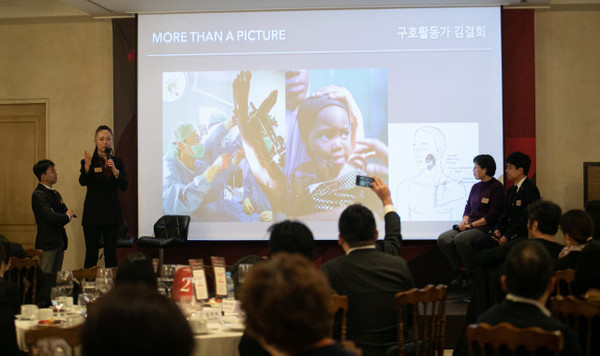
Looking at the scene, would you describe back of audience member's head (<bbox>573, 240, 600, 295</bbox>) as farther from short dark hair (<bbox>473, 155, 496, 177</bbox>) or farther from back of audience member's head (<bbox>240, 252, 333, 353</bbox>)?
short dark hair (<bbox>473, 155, 496, 177</bbox>)

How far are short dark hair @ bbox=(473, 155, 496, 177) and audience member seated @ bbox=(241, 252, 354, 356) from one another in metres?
5.29

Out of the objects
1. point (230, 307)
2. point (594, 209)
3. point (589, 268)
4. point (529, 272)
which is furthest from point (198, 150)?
point (529, 272)

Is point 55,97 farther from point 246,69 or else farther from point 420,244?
point 420,244

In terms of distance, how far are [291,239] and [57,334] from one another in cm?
116

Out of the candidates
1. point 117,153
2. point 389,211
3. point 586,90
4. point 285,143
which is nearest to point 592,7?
point 586,90

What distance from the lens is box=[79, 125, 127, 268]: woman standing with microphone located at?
6.28 m

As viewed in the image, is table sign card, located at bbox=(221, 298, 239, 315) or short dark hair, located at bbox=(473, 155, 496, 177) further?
short dark hair, located at bbox=(473, 155, 496, 177)

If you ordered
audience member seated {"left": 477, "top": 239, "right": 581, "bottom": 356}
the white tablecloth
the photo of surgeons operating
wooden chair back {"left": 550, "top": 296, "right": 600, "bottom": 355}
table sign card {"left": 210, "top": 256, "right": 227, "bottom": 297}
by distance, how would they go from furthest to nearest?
1. the photo of surgeons operating
2. table sign card {"left": 210, "top": 256, "right": 227, "bottom": 297}
3. the white tablecloth
4. wooden chair back {"left": 550, "top": 296, "right": 600, "bottom": 355}
5. audience member seated {"left": 477, "top": 239, "right": 581, "bottom": 356}

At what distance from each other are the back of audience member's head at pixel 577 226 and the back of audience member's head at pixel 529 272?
→ 1.35m

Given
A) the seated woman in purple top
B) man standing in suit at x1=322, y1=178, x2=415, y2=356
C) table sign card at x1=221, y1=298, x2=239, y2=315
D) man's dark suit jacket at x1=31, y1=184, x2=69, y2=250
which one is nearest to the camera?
man standing in suit at x1=322, y1=178, x2=415, y2=356

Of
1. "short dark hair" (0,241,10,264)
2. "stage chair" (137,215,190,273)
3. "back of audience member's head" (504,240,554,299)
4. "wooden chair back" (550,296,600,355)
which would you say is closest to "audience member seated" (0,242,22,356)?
"short dark hair" (0,241,10,264)

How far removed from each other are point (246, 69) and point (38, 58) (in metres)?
2.72

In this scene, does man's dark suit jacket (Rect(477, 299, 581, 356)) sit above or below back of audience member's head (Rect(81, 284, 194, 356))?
below

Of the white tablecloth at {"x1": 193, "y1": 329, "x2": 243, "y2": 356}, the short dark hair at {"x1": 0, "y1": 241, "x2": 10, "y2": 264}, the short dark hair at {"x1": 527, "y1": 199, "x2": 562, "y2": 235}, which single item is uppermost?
the short dark hair at {"x1": 527, "y1": 199, "x2": 562, "y2": 235}
